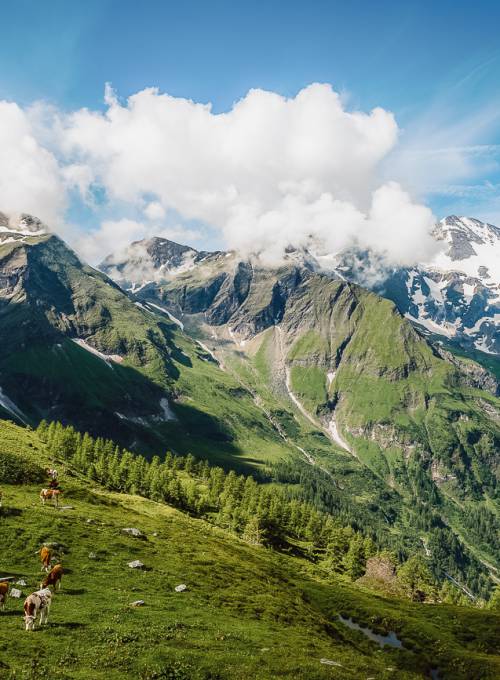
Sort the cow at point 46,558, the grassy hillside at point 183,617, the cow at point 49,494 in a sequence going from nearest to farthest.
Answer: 1. the grassy hillside at point 183,617
2. the cow at point 46,558
3. the cow at point 49,494

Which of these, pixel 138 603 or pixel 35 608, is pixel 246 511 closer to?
pixel 138 603

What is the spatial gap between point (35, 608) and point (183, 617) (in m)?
15.3

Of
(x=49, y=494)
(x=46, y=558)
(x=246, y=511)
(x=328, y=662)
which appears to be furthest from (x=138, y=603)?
(x=246, y=511)

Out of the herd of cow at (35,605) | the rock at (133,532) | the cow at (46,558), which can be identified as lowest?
the rock at (133,532)

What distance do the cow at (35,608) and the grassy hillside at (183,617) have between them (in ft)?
2.37

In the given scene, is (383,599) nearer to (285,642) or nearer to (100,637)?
(285,642)

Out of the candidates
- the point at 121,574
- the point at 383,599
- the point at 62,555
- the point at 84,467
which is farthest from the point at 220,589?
the point at 84,467

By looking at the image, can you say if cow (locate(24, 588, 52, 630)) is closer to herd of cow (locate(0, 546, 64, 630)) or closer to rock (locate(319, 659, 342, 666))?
herd of cow (locate(0, 546, 64, 630))

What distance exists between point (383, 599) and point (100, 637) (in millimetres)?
82734

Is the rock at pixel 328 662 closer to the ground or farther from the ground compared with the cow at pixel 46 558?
closer to the ground

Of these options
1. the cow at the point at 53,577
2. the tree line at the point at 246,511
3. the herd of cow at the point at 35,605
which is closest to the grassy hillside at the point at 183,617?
the herd of cow at the point at 35,605

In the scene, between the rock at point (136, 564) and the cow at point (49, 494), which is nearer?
the rock at point (136, 564)

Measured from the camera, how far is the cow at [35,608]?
32.7 metres

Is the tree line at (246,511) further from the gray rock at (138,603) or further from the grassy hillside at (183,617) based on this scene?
the gray rock at (138,603)
